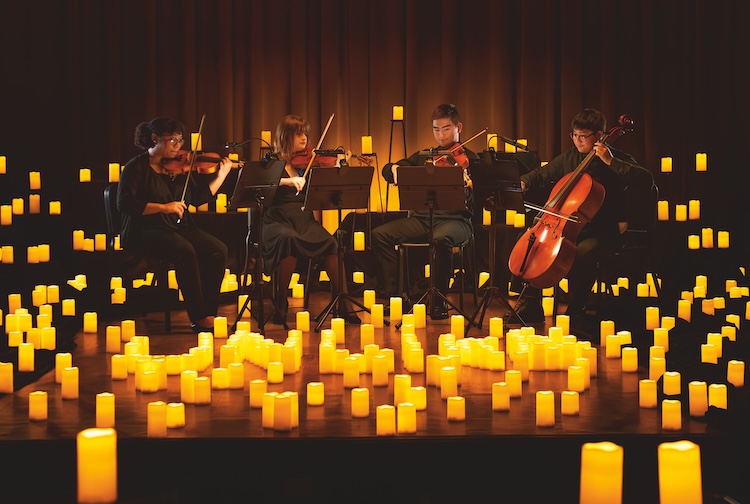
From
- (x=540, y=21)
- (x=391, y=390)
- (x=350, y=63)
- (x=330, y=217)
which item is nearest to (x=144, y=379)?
(x=391, y=390)

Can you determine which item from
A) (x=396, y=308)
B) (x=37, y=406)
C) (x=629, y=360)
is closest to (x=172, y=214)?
(x=396, y=308)

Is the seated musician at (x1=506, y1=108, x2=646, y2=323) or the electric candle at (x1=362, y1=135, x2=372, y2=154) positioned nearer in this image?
the seated musician at (x1=506, y1=108, x2=646, y2=323)

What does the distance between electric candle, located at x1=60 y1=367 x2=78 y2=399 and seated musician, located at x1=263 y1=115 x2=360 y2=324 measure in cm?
169

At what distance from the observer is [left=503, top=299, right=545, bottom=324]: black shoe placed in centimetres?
488

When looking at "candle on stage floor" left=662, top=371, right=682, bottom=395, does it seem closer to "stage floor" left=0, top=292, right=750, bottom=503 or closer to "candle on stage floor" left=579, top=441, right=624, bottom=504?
"stage floor" left=0, top=292, right=750, bottom=503

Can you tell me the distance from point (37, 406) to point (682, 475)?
2.04 m

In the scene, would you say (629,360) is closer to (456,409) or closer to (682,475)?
(456,409)

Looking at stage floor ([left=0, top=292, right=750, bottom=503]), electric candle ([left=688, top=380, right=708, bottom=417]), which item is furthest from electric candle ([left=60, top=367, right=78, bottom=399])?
electric candle ([left=688, top=380, right=708, bottom=417])

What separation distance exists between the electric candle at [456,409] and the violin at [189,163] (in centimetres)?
249

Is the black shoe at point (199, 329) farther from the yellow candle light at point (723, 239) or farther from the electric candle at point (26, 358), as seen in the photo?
the yellow candle light at point (723, 239)

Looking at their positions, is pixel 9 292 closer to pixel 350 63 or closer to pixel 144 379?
pixel 144 379

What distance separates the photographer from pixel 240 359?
3895mm

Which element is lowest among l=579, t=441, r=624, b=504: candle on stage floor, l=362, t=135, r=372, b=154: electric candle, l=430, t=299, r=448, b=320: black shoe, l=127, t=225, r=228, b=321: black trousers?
l=579, t=441, r=624, b=504: candle on stage floor

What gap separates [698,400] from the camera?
119 inches
